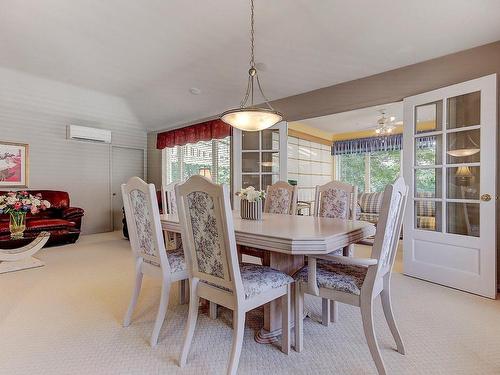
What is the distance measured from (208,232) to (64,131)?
5229 mm

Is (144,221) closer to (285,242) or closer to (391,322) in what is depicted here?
(285,242)

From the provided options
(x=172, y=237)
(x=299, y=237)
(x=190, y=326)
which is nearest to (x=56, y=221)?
(x=172, y=237)

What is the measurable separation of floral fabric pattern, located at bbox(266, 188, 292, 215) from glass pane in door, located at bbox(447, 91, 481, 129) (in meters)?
1.77

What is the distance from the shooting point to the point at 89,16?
9.98ft

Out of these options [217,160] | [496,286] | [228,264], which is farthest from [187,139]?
[496,286]

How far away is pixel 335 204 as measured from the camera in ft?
9.19

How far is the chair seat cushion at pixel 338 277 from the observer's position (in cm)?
157

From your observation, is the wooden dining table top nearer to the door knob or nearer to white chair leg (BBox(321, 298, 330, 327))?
white chair leg (BBox(321, 298, 330, 327))

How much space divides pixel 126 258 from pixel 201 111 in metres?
2.94

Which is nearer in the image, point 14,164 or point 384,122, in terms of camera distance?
point 14,164

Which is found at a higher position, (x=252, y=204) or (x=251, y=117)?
Answer: (x=251, y=117)

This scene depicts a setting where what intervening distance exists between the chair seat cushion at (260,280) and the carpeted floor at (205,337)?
437mm

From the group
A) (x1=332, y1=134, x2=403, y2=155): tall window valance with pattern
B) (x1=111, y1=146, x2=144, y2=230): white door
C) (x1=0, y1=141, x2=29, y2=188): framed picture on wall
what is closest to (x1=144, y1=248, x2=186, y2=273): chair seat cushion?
(x1=0, y1=141, x2=29, y2=188): framed picture on wall

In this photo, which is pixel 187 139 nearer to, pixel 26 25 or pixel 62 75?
pixel 62 75
